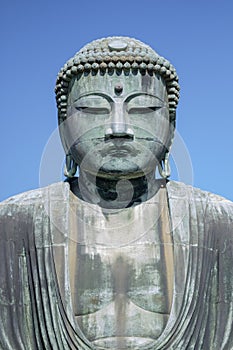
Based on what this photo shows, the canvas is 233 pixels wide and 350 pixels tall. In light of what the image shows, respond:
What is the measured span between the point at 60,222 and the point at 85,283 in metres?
0.67

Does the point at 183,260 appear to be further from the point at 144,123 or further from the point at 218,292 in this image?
the point at 144,123

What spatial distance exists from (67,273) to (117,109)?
5.79 feet

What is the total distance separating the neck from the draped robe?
0.33 ft

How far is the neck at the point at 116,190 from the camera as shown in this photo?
11.1 m

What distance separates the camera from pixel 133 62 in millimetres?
10992

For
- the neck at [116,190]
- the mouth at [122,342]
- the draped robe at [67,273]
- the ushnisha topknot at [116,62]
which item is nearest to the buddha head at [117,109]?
the ushnisha topknot at [116,62]

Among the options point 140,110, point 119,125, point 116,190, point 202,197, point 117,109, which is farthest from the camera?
point 202,197

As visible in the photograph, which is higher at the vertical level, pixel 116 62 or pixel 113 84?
pixel 116 62

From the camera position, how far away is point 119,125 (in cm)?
1080

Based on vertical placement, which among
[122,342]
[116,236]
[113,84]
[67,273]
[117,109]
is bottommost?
[122,342]

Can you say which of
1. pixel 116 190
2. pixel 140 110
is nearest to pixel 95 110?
pixel 140 110

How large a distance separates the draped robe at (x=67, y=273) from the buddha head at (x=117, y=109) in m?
0.46

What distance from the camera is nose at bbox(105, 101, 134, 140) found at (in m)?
10.8

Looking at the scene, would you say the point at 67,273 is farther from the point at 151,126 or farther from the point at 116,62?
the point at 116,62
